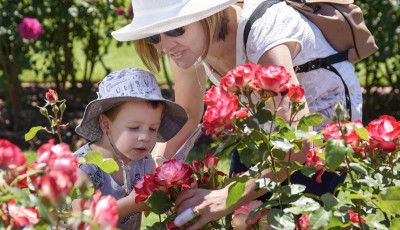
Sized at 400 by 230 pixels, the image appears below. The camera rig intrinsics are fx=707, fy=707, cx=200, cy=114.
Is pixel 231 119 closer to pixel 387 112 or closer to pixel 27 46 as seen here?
pixel 27 46

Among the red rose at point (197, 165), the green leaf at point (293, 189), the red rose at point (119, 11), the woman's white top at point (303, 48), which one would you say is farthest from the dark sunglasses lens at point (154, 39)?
the red rose at point (119, 11)

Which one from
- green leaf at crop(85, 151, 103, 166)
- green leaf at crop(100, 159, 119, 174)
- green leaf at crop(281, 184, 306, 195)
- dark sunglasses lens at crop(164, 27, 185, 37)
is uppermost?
dark sunglasses lens at crop(164, 27, 185, 37)

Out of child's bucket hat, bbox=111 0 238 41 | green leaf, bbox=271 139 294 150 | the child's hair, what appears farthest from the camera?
the child's hair

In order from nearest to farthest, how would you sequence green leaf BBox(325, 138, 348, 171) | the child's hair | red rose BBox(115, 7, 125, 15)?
green leaf BBox(325, 138, 348, 171) < the child's hair < red rose BBox(115, 7, 125, 15)

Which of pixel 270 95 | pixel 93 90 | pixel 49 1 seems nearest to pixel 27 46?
pixel 49 1

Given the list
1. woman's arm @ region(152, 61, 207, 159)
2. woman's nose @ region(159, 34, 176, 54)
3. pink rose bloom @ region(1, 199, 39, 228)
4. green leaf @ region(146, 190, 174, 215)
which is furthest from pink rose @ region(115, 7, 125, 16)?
pink rose bloom @ region(1, 199, 39, 228)

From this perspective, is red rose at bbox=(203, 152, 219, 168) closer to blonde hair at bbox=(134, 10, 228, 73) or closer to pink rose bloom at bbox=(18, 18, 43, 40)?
blonde hair at bbox=(134, 10, 228, 73)

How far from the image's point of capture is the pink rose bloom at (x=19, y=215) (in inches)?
54.5

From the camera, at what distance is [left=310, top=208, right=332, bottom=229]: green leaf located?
161 cm

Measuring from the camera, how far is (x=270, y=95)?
1.80 m

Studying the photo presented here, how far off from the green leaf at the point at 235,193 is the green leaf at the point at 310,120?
0.22m

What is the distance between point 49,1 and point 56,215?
4.42 meters

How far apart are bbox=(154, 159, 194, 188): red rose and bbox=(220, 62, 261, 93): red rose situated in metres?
0.35

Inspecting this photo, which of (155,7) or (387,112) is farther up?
(155,7)
